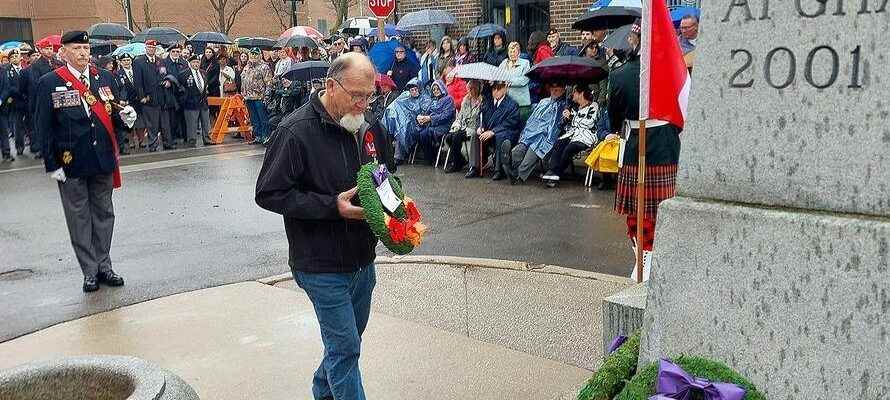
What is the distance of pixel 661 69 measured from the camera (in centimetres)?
430

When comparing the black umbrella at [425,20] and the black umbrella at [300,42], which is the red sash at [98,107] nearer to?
the black umbrella at [425,20]

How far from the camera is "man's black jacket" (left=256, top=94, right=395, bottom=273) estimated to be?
349 centimetres

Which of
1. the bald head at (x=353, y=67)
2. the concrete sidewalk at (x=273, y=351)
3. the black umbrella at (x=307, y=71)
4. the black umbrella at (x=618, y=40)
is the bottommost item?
the concrete sidewalk at (x=273, y=351)

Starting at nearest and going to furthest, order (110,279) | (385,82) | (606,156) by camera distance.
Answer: (110,279), (606,156), (385,82)

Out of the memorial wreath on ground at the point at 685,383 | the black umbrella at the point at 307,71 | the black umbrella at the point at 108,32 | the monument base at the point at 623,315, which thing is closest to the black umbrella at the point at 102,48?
the black umbrella at the point at 108,32

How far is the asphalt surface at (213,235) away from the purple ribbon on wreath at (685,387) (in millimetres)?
4364

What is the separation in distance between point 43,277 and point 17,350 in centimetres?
209

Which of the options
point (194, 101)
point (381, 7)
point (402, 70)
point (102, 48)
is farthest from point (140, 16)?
point (381, 7)

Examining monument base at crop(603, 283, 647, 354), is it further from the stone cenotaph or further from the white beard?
the white beard

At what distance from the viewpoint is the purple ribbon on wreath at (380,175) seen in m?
3.52

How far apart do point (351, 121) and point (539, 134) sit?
7.49 metres

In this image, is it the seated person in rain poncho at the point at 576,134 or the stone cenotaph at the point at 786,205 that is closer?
the stone cenotaph at the point at 786,205

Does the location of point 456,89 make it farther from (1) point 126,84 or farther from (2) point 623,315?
(2) point 623,315

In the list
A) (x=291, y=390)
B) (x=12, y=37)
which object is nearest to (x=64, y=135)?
(x=291, y=390)
